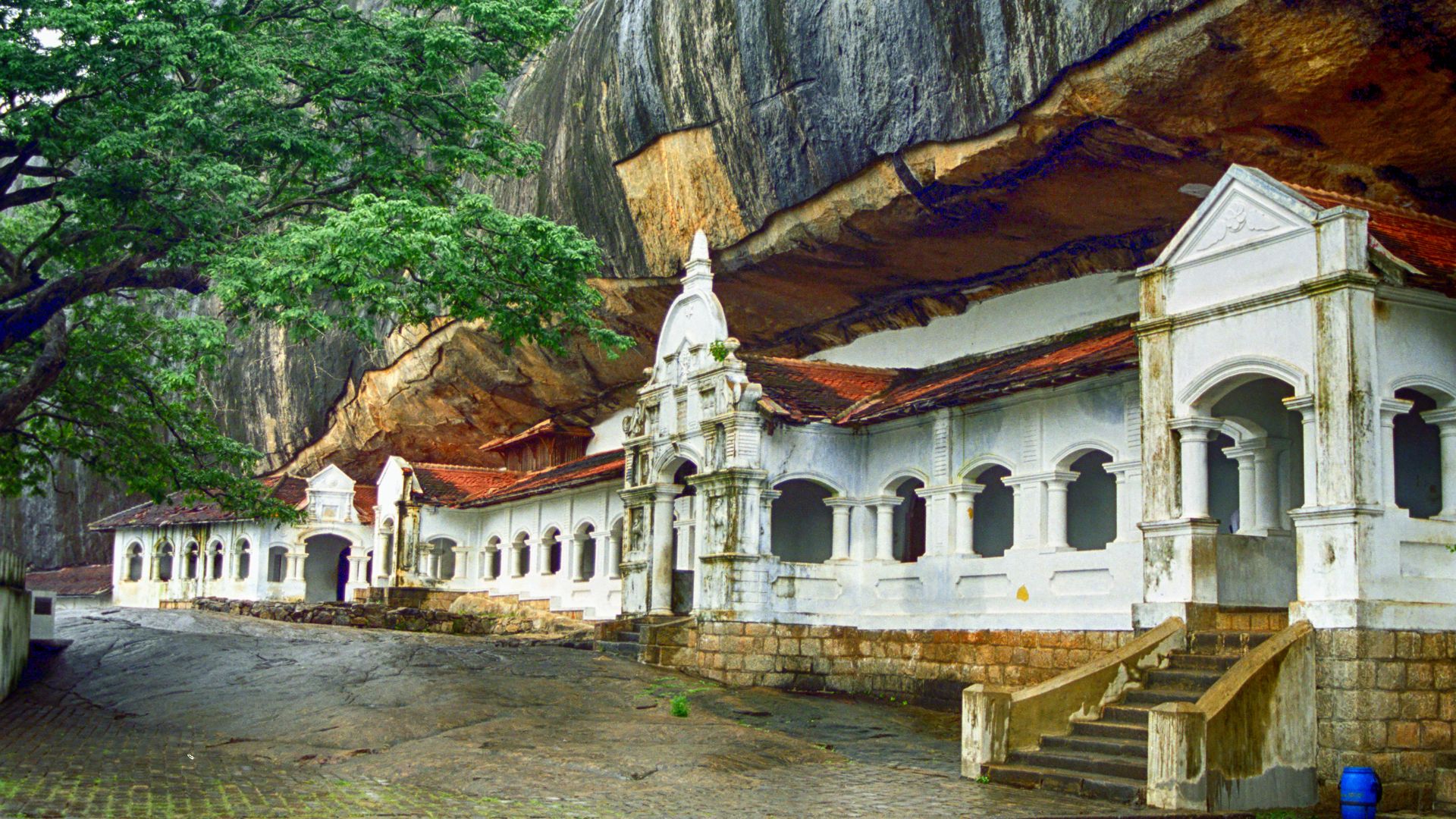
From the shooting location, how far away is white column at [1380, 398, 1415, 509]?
12.1 m

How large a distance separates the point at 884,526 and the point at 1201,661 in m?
8.14

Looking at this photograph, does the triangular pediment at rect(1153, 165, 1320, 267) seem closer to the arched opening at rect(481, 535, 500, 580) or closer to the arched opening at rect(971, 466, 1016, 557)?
the arched opening at rect(971, 466, 1016, 557)

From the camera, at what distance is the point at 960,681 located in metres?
18.3

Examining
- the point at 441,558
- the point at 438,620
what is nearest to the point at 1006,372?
the point at 438,620

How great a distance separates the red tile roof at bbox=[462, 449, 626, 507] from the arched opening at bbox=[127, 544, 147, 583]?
56.0ft

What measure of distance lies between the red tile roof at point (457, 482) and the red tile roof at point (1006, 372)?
15642 mm

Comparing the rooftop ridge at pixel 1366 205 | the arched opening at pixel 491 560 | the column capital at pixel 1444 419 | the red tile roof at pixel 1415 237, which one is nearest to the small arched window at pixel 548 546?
the arched opening at pixel 491 560

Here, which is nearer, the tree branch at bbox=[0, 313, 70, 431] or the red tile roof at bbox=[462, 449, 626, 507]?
the tree branch at bbox=[0, 313, 70, 431]

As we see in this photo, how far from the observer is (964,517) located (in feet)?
62.6

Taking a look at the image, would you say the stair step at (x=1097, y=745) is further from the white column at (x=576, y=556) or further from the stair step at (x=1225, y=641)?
the white column at (x=576, y=556)

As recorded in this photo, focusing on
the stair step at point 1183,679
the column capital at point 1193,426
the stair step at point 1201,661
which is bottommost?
the stair step at point 1183,679

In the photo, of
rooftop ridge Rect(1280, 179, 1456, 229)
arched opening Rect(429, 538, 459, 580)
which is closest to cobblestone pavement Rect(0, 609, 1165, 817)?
rooftop ridge Rect(1280, 179, 1456, 229)

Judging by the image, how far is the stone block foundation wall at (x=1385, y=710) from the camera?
11.6m

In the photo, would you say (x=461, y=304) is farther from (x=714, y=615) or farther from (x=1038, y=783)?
(x=1038, y=783)
